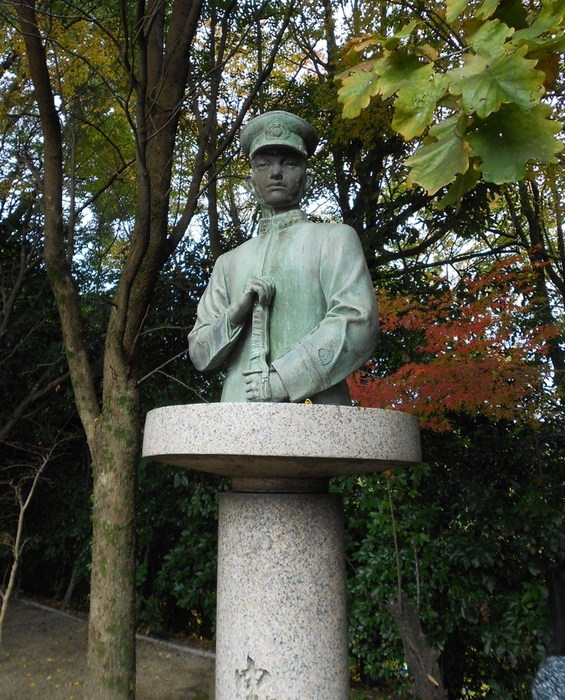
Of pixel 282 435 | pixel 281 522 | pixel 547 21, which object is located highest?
pixel 547 21

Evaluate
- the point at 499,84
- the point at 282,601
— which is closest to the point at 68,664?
the point at 282,601

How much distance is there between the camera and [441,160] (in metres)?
2.04

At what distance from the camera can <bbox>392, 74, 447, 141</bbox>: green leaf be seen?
2047mm

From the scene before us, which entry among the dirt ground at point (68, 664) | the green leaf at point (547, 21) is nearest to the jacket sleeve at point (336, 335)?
the green leaf at point (547, 21)

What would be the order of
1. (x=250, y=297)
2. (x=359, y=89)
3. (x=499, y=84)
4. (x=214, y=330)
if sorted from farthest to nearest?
1. (x=214, y=330)
2. (x=250, y=297)
3. (x=359, y=89)
4. (x=499, y=84)

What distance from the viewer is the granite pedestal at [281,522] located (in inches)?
87.4

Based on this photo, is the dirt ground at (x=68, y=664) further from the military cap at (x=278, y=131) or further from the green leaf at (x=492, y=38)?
the green leaf at (x=492, y=38)

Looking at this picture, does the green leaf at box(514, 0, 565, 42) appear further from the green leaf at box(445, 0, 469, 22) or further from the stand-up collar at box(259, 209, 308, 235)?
the stand-up collar at box(259, 209, 308, 235)

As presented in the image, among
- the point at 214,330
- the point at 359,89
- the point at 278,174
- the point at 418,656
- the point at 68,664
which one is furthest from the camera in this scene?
the point at 68,664

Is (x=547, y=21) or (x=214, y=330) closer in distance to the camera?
(x=547, y=21)

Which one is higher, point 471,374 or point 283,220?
point 283,220

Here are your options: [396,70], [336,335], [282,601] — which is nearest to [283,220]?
[336,335]

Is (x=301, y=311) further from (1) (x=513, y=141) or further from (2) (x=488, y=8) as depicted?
(2) (x=488, y=8)

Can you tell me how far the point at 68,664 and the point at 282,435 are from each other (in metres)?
5.05
